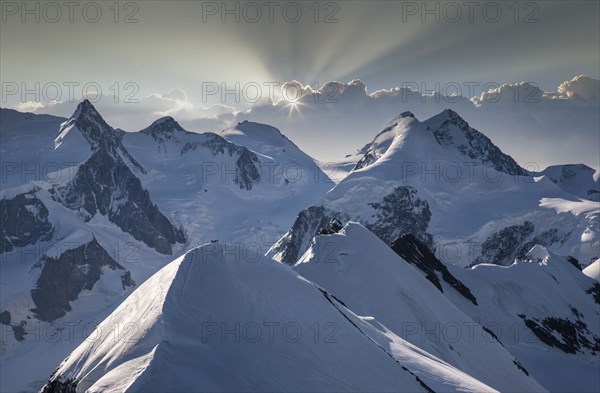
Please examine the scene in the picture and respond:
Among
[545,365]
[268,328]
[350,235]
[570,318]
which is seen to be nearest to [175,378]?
[268,328]

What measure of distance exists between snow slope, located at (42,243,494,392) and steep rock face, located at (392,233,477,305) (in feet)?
152

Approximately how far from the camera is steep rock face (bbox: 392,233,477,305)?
71.5 meters

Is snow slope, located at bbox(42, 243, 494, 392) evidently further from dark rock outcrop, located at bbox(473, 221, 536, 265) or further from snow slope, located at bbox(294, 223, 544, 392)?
dark rock outcrop, located at bbox(473, 221, 536, 265)

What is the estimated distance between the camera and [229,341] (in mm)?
19375

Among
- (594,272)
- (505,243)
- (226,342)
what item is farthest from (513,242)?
(226,342)

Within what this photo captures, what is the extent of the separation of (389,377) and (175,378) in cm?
918

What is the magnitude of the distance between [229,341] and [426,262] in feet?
195

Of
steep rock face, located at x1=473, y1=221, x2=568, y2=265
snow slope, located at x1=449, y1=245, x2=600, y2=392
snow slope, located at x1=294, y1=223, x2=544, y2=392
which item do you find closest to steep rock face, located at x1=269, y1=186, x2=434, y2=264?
steep rock face, located at x1=473, y1=221, x2=568, y2=265

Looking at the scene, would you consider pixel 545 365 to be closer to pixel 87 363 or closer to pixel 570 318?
pixel 570 318

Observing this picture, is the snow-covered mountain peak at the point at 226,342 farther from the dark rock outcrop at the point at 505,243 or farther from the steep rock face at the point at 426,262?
the dark rock outcrop at the point at 505,243

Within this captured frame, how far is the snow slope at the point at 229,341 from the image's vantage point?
57.5 feet

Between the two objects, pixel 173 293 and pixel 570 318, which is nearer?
pixel 173 293

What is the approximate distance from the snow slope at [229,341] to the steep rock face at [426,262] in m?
46.2

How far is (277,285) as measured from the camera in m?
24.6
